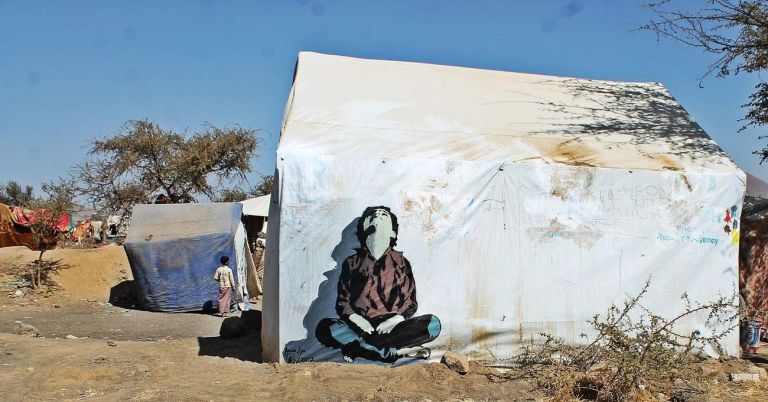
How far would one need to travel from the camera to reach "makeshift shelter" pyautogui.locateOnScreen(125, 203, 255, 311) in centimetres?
1304

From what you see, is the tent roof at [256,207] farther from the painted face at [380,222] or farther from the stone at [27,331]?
the painted face at [380,222]

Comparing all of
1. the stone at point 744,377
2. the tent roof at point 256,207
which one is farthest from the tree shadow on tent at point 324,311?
the tent roof at point 256,207

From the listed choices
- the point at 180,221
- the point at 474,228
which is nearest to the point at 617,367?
the point at 474,228

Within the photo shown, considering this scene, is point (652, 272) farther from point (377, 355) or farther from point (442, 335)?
point (377, 355)

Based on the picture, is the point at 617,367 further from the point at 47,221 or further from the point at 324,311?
the point at 47,221

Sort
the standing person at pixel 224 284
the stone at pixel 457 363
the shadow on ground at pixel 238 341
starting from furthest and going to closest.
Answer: the standing person at pixel 224 284
the shadow on ground at pixel 238 341
the stone at pixel 457 363

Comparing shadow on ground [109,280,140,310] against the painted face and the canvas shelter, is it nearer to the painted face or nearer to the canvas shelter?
the canvas shelter

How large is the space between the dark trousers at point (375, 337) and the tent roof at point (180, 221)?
732cm

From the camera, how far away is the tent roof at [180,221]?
13273 mm

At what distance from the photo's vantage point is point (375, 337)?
22.5 ft

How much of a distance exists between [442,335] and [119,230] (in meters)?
25.4

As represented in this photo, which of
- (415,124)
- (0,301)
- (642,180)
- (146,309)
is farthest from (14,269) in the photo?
(642,180)

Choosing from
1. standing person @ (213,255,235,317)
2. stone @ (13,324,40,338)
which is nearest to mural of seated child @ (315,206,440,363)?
stone @ (13,324,40,338)

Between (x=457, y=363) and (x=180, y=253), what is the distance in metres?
8.15
